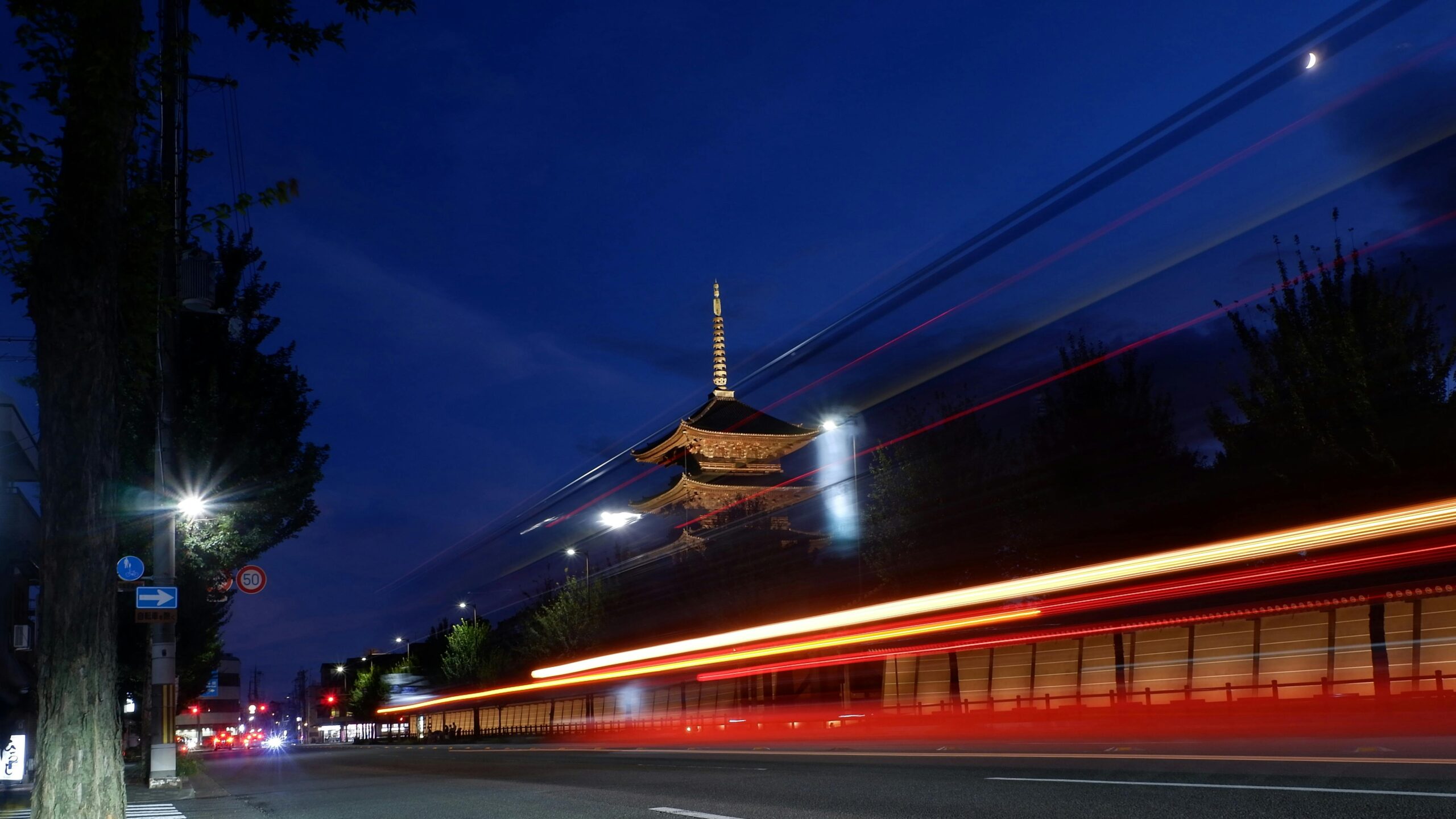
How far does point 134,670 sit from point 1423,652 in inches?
1223

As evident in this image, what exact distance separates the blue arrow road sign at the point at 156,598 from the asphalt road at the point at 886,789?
3.19 metres

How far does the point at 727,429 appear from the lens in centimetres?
7150

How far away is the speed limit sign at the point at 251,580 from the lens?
2111 centimetres

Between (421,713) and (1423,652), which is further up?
(1423,652)

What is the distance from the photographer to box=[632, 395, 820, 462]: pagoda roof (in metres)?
69.8

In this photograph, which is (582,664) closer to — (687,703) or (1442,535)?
(687,703)

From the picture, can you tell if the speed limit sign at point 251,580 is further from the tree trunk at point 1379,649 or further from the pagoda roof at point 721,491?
the pagoda roof at point 721,491

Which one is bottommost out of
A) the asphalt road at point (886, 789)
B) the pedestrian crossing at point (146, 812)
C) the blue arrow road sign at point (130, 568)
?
the pedestrian crossing at point (146, 812)

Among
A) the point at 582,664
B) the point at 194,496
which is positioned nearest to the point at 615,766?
the point at 194,496

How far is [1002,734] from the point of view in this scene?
64.5 ft

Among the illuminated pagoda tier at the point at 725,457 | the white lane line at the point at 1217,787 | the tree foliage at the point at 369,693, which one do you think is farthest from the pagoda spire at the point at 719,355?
the white lane line at the point at 1217,787

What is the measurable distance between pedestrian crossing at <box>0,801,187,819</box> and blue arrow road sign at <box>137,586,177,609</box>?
3.38 metres

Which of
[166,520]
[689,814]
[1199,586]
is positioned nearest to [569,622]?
[166,520]

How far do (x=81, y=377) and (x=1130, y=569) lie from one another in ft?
46.0
